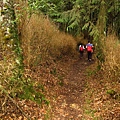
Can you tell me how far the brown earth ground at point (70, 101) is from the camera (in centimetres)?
642

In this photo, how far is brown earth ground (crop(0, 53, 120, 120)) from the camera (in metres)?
6.42

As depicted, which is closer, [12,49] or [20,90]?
[20,90]

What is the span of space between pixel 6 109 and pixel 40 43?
5024 mm

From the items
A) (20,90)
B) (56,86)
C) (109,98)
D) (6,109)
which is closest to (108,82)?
(109,98)

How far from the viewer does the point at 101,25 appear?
1171cm

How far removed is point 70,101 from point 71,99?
23 cm

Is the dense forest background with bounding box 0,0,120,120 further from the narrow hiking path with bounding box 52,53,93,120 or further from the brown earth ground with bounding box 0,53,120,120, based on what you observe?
the narrow hiking path with bounding box 52,53,93,120

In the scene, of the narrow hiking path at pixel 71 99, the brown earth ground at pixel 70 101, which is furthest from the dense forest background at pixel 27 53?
the narrow hiking path at pixel 71 99

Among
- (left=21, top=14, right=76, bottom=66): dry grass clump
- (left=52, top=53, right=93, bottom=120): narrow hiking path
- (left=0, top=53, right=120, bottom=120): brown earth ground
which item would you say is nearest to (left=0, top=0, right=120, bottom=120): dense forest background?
(left=21, top=14, right=76, bottom=66): dry grass clump

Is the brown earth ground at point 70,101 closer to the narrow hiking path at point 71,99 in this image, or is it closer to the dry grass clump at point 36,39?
the narrow hiking path at point 71,99

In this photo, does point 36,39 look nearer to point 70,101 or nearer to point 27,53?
point 27,53

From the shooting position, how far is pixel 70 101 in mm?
8398

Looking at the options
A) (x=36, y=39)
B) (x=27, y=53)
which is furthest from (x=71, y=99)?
(x=36, y=39)

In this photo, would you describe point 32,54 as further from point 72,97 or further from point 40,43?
point 72,97
